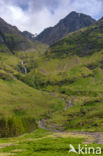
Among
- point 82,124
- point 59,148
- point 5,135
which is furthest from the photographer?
point 82,124

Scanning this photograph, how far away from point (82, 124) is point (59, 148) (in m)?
165

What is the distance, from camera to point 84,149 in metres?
37.4

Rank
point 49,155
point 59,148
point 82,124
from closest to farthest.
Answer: point 49,155
point 59,148
point 82,124

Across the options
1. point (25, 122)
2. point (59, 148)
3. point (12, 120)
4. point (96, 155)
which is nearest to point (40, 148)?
point (59, 148)

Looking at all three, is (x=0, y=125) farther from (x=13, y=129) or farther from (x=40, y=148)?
(x=40, y=148)

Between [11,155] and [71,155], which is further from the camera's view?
[11,155]

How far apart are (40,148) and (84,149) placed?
35.9 ft

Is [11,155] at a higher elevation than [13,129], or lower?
higher

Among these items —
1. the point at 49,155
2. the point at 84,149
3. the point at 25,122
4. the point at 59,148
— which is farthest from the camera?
the point at 25,122

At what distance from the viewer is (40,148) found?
4197cm

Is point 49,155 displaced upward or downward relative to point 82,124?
upward

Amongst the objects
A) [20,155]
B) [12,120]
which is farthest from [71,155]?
[12,120]

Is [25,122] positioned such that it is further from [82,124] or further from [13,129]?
[82,124]

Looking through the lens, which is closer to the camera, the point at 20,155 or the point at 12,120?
the point at 20,155
